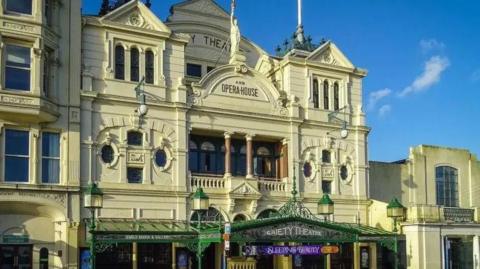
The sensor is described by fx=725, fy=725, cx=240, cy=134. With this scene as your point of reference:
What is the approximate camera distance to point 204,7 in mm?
39031

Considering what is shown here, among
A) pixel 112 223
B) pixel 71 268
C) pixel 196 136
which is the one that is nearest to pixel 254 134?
pixel 196 136

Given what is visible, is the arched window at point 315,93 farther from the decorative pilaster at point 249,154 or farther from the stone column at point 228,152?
the stone column at point 228,152

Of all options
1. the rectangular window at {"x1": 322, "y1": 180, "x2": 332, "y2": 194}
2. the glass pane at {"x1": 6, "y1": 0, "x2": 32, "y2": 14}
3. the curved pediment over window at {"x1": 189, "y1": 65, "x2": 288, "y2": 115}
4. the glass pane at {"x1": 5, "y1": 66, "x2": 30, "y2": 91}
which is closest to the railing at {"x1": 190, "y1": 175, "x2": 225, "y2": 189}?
the curved pediment over window at {"x1": 189, "y1": 65, "x2": 288, "y2": 115}

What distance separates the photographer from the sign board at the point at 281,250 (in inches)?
1087

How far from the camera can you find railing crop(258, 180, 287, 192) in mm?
35812

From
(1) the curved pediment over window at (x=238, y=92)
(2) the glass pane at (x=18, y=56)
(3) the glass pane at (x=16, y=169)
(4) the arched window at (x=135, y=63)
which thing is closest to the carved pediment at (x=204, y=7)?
(1) the curved pediment over window at (x=238, y=92)

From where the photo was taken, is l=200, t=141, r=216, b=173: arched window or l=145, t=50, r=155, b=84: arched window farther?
l=200, t=141, r=216, b=173: arched window

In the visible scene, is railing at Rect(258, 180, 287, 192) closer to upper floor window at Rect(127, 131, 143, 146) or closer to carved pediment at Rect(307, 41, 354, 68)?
upper floor window at Rect(127, 131, 143, 146)

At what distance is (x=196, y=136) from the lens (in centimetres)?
3578

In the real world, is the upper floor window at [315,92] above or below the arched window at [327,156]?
above

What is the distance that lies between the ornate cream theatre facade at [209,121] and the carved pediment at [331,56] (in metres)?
0.05

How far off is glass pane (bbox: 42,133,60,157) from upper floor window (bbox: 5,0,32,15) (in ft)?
16.9

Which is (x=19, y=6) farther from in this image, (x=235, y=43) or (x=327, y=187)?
(x=327, y=187)

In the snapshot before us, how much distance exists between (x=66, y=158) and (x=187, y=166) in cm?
599
